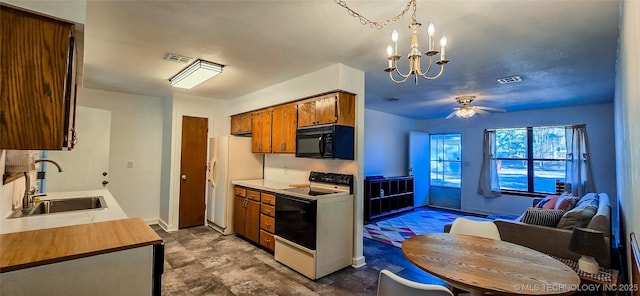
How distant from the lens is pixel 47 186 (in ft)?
11.7

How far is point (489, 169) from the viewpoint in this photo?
636 cm

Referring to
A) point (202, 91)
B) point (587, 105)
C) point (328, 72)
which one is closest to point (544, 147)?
point (587, 105)

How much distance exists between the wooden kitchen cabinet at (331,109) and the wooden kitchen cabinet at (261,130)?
0.96 m

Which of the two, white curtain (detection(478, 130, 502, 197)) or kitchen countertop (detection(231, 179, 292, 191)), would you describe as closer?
kitchen countertop (detection(231, 179, 292, 191))

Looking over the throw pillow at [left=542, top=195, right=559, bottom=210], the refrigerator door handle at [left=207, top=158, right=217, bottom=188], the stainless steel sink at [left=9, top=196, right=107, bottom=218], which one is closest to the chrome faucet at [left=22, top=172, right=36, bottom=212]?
the stainless steel sink at [left=9, top=196, right=107, bottom=218]

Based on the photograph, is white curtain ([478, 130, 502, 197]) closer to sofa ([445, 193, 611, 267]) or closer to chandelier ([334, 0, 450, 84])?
sofa ([445, 193, 611, 267])

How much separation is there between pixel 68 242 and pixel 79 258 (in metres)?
0.21

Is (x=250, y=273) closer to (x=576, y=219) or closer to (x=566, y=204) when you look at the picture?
(x=576, y=219)

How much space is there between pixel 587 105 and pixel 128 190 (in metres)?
8.56

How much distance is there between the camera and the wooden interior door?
491cm

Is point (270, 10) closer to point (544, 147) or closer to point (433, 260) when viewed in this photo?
point (433, 260)

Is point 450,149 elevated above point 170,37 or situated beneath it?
situated beneath

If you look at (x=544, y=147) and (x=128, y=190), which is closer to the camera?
(x=128, y=190)

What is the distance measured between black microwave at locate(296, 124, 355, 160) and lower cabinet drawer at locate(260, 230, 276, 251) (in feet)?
3.92
